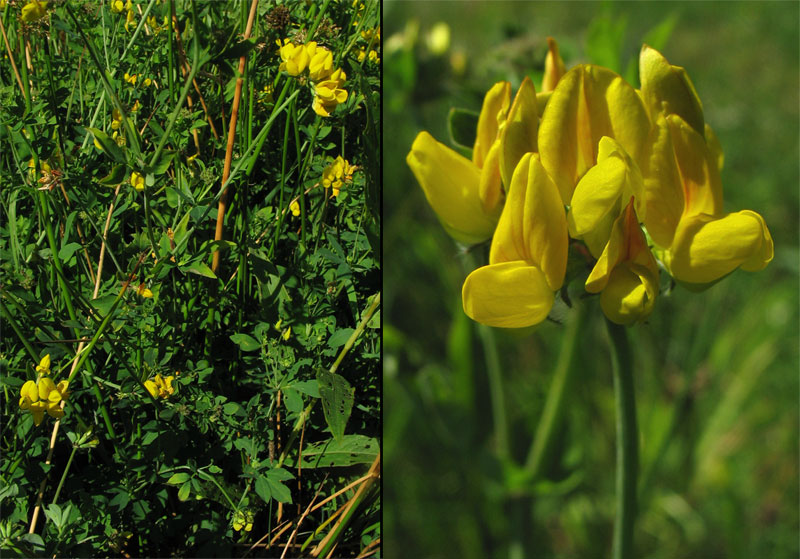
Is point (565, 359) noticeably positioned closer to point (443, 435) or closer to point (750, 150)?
point (443, 435)

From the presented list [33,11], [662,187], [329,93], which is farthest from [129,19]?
[662,187]

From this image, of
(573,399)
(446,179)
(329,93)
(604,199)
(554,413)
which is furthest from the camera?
(573,399)

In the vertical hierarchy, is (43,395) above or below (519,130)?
below

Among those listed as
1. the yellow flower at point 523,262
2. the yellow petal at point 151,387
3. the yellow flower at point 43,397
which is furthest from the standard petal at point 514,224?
the yellow flower at point 43,397

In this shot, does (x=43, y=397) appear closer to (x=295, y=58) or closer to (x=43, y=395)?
(x=43, y=395)

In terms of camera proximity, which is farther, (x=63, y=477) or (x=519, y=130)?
(x=63, y=477)

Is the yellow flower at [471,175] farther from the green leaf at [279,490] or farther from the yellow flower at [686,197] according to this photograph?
the green leaf at [279,490]
